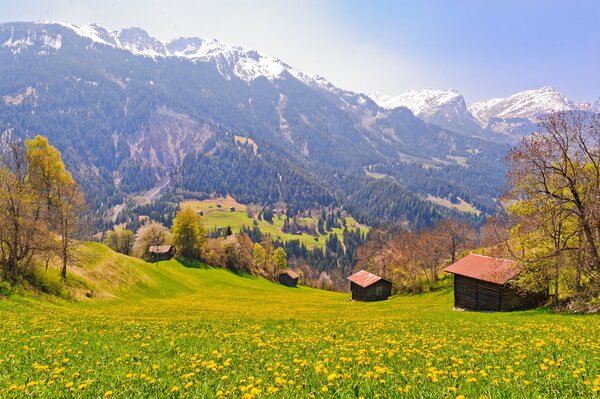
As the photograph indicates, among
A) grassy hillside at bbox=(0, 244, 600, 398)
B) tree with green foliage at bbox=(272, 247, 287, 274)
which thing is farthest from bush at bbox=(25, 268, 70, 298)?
tree with green foliage at bbox=(272, 247, 287, 274)

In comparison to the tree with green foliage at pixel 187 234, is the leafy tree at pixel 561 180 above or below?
above

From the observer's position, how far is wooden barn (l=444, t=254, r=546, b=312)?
46.5 meters

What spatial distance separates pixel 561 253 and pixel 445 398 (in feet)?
101

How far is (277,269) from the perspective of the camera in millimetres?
161250

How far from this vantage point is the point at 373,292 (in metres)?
83.9

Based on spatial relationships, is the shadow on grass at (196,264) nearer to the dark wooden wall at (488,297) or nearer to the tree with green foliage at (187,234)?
the tree with green foliage at (187,234)

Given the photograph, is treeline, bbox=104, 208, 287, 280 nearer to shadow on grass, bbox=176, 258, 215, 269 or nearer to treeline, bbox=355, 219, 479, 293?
shadow on grass, bbox=176, 258, 215, 269

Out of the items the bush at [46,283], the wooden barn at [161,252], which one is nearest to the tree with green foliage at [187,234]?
the wooden barn at [161,252]

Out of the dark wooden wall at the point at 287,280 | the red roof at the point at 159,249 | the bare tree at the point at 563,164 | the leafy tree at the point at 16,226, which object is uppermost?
the bare tree at the point at 563,164

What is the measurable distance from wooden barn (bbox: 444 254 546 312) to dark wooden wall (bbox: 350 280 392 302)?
30.6 metres

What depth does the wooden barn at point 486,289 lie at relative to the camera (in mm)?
46531

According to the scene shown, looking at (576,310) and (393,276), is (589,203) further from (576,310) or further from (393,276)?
(393,276)

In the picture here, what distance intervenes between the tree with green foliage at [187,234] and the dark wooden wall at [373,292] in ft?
211

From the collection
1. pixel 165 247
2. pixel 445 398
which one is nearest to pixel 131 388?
pixel 445 398
